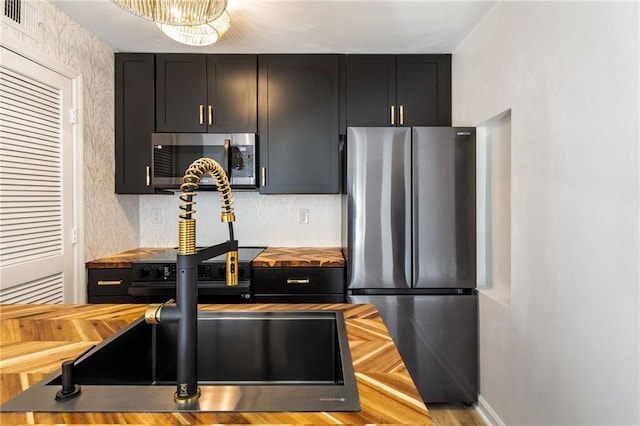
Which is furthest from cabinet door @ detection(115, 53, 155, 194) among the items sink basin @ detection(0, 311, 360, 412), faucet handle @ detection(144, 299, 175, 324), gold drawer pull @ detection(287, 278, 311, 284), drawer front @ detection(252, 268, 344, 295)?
faucet handle @ detection(144, 299, 175, 324)

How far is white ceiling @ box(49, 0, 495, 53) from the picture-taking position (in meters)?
1.98

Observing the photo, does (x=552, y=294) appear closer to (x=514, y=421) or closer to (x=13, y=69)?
(x=514, y=421)

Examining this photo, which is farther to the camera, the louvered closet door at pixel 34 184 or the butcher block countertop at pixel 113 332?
the louvered closet door at pixel 34 184

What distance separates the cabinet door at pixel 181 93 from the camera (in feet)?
8.57

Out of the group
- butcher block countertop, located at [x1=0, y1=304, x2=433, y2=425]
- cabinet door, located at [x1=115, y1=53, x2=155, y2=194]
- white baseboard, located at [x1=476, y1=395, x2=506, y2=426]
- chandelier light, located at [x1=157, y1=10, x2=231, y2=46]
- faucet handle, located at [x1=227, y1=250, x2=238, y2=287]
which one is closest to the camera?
butcher block countertop, located at [x1=0, y1=304, x2=433, y2=425]

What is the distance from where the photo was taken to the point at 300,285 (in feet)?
7.55

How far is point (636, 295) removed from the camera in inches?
42.1

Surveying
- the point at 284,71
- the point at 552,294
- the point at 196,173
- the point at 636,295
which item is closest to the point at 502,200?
the point at 552,294

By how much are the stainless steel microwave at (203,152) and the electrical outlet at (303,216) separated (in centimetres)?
55

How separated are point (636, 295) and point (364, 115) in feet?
6.38

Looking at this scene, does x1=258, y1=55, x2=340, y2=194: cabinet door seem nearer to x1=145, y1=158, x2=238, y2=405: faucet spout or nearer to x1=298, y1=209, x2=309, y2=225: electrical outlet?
x1=298, y1=209, x2=309, y2=225: electrical outlet

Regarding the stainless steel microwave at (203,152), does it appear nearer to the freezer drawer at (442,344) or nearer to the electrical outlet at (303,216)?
the electrical outlet at (303,216)

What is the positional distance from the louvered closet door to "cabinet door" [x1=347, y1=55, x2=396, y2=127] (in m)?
1.83

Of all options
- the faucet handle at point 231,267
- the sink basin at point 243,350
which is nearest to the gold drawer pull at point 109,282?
the sink basin at point 243,350
